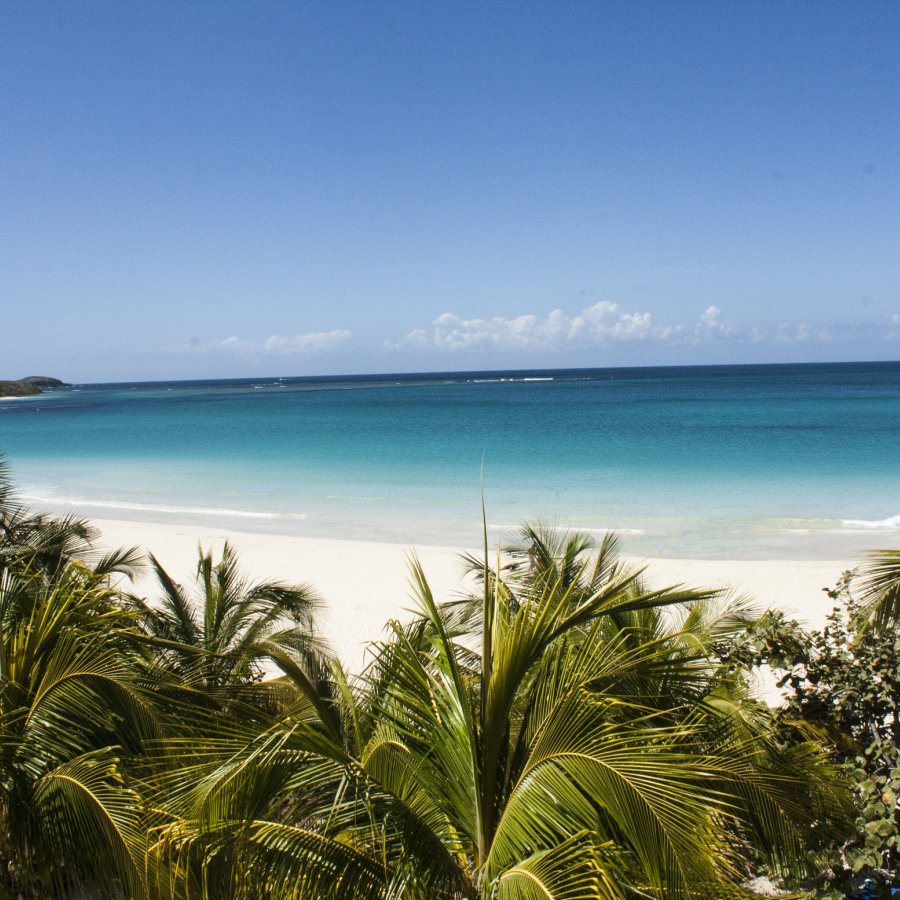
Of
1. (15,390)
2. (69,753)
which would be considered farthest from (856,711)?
(15,390)

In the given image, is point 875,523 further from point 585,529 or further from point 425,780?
point 425,780

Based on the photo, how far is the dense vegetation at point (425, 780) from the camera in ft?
9.23

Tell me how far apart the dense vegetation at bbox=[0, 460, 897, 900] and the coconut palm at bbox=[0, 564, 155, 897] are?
0.01m

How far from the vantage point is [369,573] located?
1681 cm

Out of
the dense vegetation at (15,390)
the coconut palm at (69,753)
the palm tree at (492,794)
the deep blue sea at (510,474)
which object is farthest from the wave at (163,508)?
the dense vegetation at (15,390)

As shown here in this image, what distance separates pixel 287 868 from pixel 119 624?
117 inches

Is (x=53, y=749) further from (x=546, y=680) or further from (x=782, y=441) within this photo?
(x=782, y=441)

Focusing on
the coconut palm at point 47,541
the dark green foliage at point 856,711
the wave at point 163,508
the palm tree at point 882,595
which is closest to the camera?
the dark green foliage at point 856,711

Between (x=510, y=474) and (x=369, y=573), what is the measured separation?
17.4 metres

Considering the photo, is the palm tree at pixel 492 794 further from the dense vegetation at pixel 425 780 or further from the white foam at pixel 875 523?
the white foam at pixel 875 523

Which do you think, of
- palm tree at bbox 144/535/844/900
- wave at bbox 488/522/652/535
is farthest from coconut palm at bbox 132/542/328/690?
wave at bbox 488/522/652/535

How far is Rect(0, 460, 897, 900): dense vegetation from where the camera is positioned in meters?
2.81

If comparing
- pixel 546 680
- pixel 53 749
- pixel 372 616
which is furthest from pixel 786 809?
pixel 372 616

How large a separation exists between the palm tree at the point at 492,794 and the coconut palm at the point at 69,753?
362 millimetres
